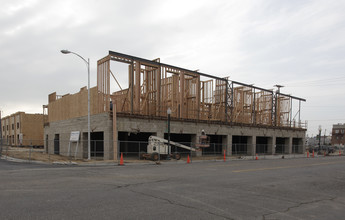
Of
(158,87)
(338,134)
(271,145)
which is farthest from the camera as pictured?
(338,134)

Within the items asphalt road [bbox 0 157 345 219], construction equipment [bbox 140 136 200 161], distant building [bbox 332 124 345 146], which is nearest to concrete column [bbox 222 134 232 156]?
construction equipment [bbox 140 136 200 161]

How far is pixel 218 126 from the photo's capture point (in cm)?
3547

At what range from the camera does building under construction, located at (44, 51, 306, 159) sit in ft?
85.3

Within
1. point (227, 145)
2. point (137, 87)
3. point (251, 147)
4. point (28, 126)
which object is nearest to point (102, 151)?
point (137, 87)

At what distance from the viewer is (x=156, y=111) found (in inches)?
1164

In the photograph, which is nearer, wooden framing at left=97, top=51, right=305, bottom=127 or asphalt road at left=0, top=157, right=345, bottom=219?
asphalt road at left=0, top=157, right=345, bottom=219

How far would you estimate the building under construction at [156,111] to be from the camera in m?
26.0

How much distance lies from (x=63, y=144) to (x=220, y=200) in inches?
1099

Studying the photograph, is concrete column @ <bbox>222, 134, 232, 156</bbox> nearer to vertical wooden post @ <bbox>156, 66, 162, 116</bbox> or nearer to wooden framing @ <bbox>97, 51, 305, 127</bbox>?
wooden framing @ <bbox>97, 51, 305, 127</bbox>

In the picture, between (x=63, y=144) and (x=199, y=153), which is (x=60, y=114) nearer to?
(x=63, y=144)

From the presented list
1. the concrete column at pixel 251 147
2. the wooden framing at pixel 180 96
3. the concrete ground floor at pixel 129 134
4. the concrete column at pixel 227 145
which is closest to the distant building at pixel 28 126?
the concrete ground floor at pixel 129 134

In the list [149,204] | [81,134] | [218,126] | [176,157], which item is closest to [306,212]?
[149,204]

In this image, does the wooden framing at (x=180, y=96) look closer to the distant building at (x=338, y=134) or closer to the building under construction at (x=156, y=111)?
the building under construction at (x=156, y=111)

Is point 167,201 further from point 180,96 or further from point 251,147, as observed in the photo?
point 251,147
